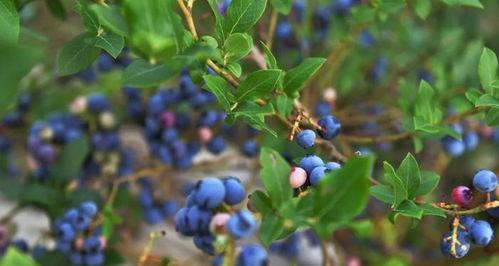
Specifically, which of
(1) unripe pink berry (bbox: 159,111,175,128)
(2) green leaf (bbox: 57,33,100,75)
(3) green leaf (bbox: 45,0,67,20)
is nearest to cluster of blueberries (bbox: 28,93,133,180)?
(1) unripe pink berry (bbox: 159,111,175,128)

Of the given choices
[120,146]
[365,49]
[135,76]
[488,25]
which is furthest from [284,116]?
[488,25]

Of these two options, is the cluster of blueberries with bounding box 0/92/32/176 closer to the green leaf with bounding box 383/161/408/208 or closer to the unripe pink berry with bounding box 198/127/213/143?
the unripe pink berry with bounding box 198/127/213/143

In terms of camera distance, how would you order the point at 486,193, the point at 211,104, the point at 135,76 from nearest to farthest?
1. the point at 135,76
2. the point at 486,193
3. the point at 211,104

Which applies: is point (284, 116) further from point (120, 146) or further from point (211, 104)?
point (120, 146)

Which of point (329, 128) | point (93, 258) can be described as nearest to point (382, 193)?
point (329, 128)

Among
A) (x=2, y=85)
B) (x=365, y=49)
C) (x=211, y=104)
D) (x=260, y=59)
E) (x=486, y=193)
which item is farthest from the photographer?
(x=365, y=49)

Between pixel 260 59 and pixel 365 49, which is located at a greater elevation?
pixel 260 59
